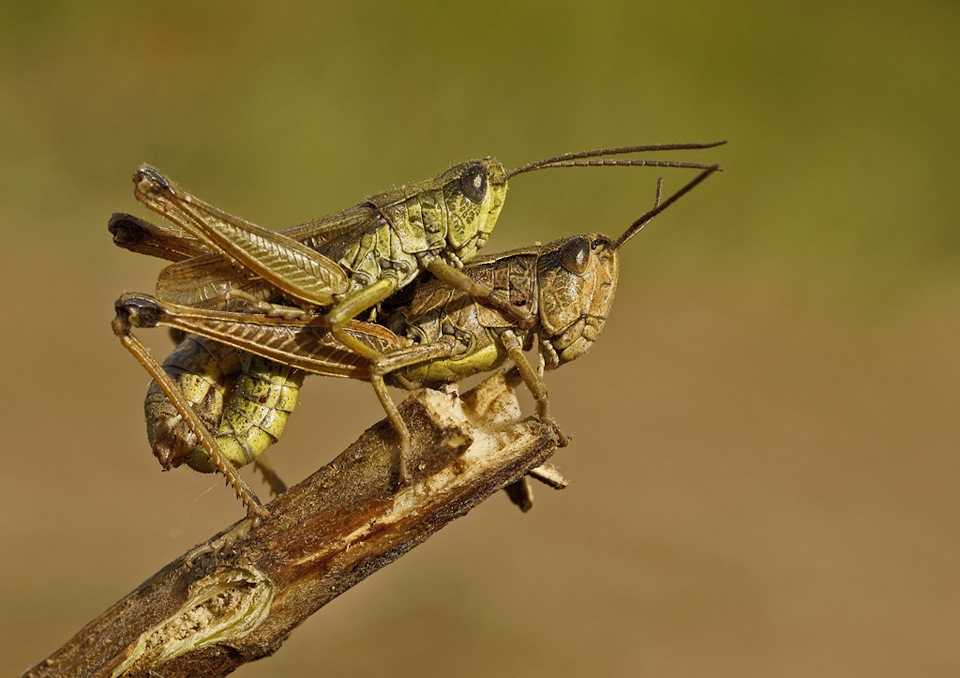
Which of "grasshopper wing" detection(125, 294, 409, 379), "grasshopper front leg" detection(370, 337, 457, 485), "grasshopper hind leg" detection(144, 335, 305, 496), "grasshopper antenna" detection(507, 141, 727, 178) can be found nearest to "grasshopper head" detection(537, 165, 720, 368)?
"grasshopper antenna" detection(507, 141, 727, 178)

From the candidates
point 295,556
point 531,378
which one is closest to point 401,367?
point 531,378

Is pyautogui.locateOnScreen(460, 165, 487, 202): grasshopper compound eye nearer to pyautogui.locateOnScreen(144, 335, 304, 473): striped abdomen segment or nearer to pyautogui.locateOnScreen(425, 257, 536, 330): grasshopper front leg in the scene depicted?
pyautogui.locateOnScreen(425, 257, 536, 330): grasshopper front leg

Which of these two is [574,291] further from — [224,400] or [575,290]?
[224,400]

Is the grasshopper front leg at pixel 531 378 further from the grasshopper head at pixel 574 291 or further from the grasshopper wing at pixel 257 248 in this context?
the grasshopper wing at pixel 257 248

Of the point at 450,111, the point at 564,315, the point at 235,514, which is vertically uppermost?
the point at 450,111

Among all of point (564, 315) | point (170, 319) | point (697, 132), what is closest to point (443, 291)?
point (564, 315)

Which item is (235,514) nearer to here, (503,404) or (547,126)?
(503,404)

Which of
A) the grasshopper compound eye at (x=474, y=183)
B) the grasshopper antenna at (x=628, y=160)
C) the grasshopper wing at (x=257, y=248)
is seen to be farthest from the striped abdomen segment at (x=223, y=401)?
the grasshopper antenna at (x=628, y=160)
